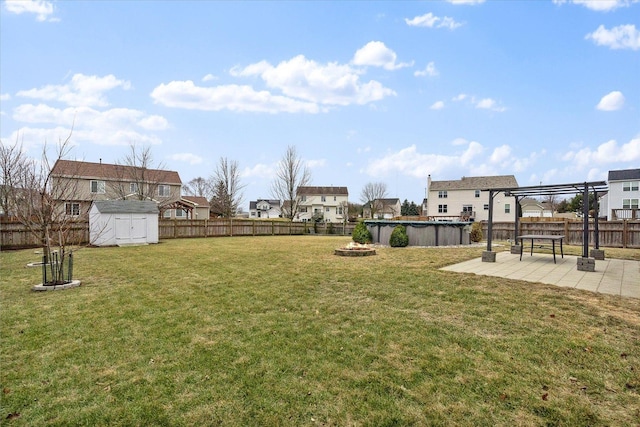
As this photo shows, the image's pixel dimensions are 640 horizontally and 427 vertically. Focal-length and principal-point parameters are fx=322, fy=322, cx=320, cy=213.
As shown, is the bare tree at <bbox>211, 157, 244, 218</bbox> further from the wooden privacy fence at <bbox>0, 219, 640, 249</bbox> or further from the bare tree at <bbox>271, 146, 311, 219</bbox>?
the wooden privacy fence at <bbox>0, 219, 640, 249</bbox>

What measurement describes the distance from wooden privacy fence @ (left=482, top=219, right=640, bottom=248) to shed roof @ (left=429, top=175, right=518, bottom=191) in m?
21.1

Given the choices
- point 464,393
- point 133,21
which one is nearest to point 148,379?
point 464,393

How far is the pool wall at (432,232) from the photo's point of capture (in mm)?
14406

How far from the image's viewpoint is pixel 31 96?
1205 centimetres

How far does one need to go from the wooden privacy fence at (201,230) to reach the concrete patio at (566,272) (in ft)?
45.3

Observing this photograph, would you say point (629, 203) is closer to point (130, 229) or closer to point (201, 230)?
point (201, 230)

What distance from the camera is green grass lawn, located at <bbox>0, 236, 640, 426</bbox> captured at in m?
2.32

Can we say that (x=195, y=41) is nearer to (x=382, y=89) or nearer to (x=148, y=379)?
(x=382, y=89)

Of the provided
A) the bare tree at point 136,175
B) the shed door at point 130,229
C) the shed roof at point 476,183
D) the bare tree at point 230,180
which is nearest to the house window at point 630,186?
the shed roof at point 476,183

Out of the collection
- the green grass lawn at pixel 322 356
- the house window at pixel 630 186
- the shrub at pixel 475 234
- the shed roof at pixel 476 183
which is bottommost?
the green grass lawn at pixel 322 356

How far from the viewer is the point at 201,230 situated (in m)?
22.3

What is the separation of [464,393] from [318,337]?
161 centimetres

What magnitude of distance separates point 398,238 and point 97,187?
Answer: 2834 centimetres

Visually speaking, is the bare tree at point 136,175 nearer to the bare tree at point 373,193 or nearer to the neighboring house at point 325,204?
the neighboring house at point 325,204
